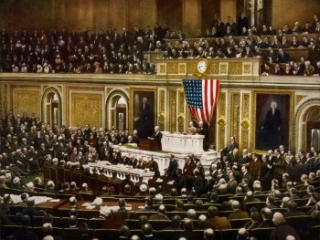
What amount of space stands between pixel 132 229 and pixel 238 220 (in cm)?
170

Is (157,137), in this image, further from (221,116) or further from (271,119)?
(271,119)

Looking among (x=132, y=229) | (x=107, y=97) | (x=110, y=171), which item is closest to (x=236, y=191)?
(x=132, y=229)

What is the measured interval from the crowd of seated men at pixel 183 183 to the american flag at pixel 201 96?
0.95 metres

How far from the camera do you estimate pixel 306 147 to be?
1007 cm

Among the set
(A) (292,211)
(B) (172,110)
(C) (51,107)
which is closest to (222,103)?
(B) (172,110)

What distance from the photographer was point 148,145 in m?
11.9

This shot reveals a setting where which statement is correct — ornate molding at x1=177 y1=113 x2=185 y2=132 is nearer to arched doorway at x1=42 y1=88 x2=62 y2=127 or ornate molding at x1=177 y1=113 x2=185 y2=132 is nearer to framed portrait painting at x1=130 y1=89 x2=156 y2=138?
framed portrait painting at x1=130 y1=89 x2=156 y2=138

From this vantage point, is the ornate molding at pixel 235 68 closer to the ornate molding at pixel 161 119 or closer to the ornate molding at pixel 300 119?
the ornate molding at pixel 161 119

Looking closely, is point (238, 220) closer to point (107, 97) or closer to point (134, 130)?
point (134, 130)

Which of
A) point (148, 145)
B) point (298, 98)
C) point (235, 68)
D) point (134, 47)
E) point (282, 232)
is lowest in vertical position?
point (282, 232)

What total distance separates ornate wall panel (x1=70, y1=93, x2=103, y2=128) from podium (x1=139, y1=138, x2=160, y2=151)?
4.43ft

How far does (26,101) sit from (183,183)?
4.13 meters

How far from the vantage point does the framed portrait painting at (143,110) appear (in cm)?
1232

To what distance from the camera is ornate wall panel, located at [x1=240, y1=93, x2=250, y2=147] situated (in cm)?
1155
